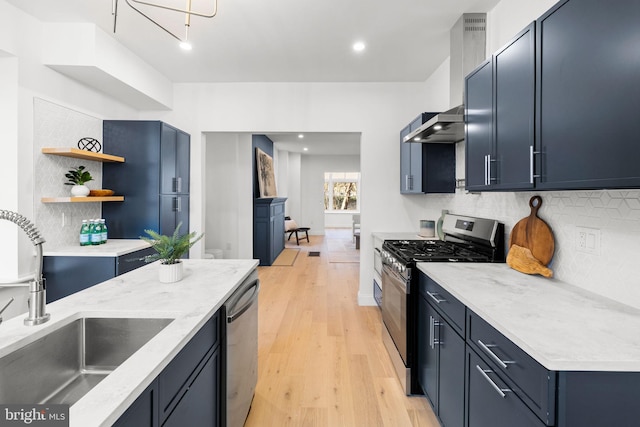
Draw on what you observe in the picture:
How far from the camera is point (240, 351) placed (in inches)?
69.7

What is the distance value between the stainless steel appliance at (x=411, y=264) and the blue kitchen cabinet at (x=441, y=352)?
68mm

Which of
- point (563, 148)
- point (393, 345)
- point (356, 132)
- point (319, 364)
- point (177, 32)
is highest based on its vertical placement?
point (177, 32)

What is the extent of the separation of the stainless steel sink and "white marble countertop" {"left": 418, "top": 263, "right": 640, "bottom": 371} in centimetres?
129

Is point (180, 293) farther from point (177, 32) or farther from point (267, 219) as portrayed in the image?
point (267, 219)

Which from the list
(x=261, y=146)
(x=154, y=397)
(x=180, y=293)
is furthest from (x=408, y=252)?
(x=261, y=146)

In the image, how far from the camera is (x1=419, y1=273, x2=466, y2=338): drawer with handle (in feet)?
5.18

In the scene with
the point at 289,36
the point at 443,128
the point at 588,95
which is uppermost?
the point at 289,36

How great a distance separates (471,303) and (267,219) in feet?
17.5

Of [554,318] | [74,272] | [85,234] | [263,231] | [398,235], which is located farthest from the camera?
[263,231]

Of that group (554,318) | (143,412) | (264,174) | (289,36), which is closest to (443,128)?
(289,36)

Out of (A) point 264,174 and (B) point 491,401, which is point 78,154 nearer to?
(B) point 491,401

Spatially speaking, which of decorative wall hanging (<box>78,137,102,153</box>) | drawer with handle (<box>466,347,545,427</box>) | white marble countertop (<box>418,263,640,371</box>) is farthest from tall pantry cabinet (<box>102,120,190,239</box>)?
drawer with handle (<box>466,347,545,427</box>)

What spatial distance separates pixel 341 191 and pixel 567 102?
10.9 m

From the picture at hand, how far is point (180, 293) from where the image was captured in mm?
1530
